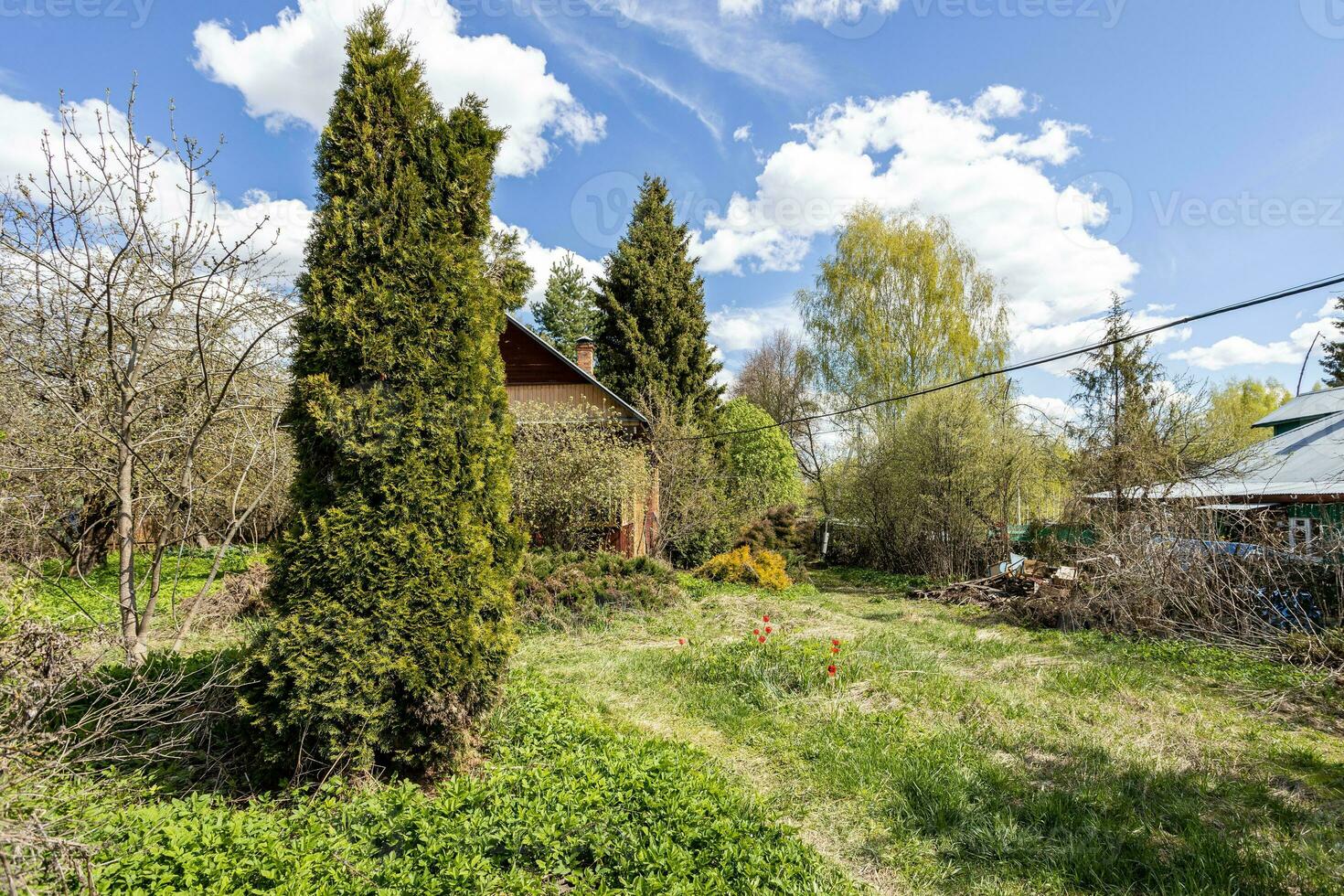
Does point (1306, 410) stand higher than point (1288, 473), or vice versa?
point (1306, 410)

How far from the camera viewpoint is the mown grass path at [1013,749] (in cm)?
311

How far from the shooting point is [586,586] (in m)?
8.98

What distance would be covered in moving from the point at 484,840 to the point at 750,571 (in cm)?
1037

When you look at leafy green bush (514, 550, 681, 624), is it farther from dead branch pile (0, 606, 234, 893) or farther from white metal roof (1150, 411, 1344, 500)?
white metal roof (1150, 411, 1344, 500)

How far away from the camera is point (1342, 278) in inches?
162

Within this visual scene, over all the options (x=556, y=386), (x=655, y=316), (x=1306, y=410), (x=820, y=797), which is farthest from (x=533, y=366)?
(x=1306, y=410)

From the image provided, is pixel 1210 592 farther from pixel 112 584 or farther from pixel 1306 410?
pixel 112 584

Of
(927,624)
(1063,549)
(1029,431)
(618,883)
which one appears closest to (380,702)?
(618,883)

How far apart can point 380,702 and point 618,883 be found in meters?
1.72

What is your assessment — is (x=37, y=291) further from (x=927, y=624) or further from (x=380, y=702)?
(x=927, y=624)

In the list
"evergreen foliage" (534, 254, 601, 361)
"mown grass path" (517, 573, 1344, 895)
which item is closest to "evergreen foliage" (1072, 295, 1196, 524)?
"mown grass path" (517, 573, 1344, 895)

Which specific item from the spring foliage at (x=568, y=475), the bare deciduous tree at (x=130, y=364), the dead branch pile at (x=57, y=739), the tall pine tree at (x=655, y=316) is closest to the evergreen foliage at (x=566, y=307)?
the tall pine tree at (x=655, y=316)

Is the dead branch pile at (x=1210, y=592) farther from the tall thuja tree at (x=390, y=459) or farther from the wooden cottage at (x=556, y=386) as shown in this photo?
the wooden cottage at (x=556, y=386)

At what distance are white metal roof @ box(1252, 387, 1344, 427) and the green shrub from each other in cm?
1325
